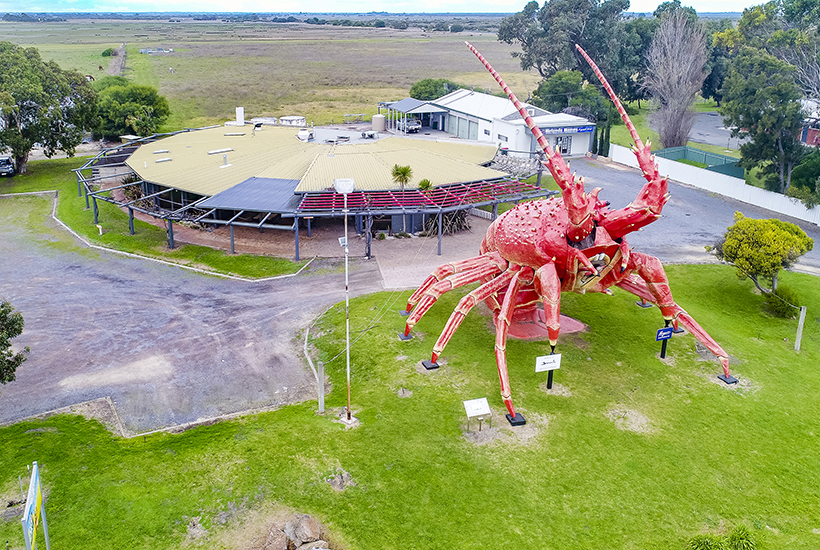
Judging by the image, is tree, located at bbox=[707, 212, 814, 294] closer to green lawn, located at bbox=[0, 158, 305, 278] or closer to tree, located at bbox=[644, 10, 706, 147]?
green lawn, located at bbox=[0, 158, 305, 278]

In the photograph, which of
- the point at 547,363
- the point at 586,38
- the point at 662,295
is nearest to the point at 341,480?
the point at 547,363

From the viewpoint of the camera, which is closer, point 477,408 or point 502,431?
point 477,408

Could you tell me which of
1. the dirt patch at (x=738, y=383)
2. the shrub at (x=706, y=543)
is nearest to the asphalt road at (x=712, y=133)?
the dirt patch at (x=738, y=383)

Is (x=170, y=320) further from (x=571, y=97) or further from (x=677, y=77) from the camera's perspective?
(x=571, y=97)

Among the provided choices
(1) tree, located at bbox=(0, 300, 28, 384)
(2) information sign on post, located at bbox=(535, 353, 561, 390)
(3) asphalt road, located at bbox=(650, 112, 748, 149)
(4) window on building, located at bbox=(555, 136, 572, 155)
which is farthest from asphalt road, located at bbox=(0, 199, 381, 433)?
(3) asphalt road, located at bbox=(650, 112, 748, 149)

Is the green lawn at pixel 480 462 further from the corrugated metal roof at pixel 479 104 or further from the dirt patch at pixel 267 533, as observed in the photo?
the corrugated metal roof at pixel 479 104

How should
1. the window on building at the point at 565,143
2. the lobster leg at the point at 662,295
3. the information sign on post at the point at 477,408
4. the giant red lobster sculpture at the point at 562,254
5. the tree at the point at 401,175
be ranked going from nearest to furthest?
1. the giant red lobster sculpture at the point at 562,254
2. the information sign on post at the point at 477,408
3. the lobster leg at the point at 662,295
4. the tree at the point at 401,175
5. the window on building at the point at 565,143
